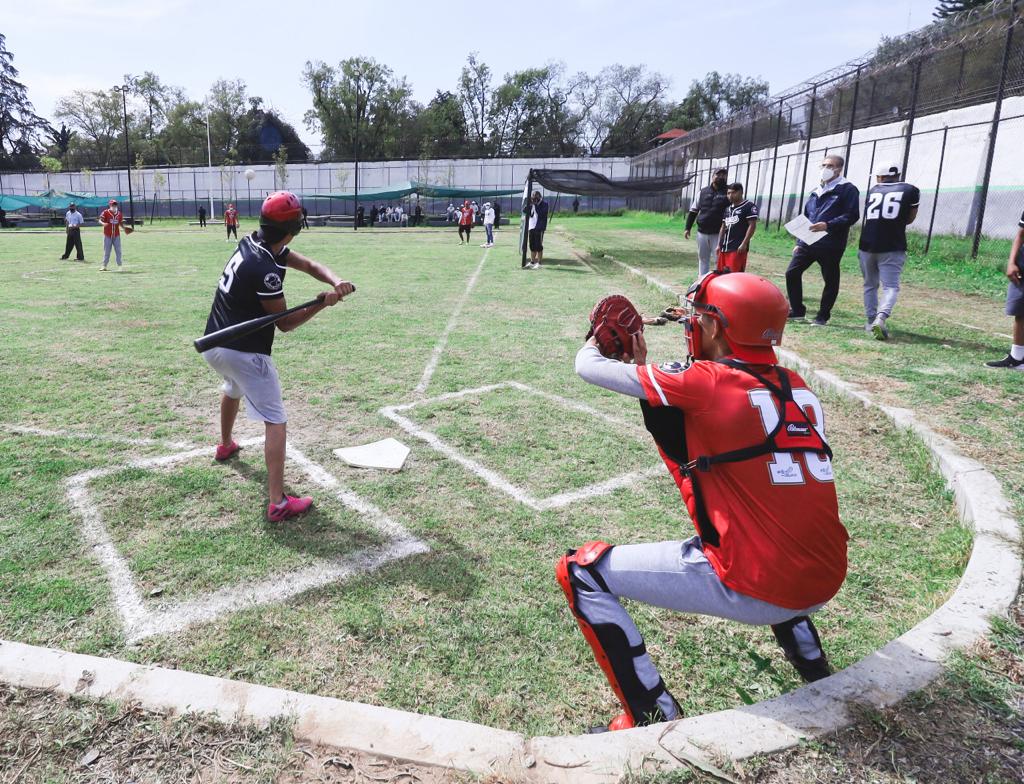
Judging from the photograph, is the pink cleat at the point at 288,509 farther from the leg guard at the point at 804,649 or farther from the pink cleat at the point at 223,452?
Answer: the leg guard at the point at 804,649

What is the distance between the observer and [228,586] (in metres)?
3.24

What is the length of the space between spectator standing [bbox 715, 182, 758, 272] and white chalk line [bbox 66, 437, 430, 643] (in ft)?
24.7

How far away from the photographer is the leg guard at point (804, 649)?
8.23 ft

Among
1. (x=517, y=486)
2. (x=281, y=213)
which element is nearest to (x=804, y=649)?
(x=517, y=486)

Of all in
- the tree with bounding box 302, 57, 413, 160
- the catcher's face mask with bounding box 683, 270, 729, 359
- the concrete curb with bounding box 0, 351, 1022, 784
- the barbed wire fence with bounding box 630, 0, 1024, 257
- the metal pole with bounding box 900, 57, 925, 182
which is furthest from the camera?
the tree with bounding box 302, 57, 413, 160

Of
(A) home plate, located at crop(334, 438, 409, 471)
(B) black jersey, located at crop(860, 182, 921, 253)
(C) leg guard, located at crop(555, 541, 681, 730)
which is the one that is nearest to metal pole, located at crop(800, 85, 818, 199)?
(B) black jersey, located at crop(860, 182, 921, 253)

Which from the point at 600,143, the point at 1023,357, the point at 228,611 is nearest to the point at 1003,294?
the point at 1023,357

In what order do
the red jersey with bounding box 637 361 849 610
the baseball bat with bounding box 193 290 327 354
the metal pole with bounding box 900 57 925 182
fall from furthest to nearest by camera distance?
1. the metal pole with bounding box 900 57 925 182
2. the baseball bat with bounding box 193 290 327 354
3. the red jersey with bounding box 637 361 849 610

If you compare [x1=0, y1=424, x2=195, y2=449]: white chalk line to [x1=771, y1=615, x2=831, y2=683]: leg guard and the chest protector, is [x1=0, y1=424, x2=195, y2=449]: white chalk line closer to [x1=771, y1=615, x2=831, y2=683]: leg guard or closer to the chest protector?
the chest protector

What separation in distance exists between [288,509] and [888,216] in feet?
24.6

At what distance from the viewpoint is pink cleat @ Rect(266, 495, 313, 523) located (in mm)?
3859

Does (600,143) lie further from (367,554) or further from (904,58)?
(367,554)

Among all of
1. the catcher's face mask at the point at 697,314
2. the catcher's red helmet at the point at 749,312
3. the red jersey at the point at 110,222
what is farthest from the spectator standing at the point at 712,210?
the red jersey at the point at 110,222

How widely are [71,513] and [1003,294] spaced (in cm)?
1422
